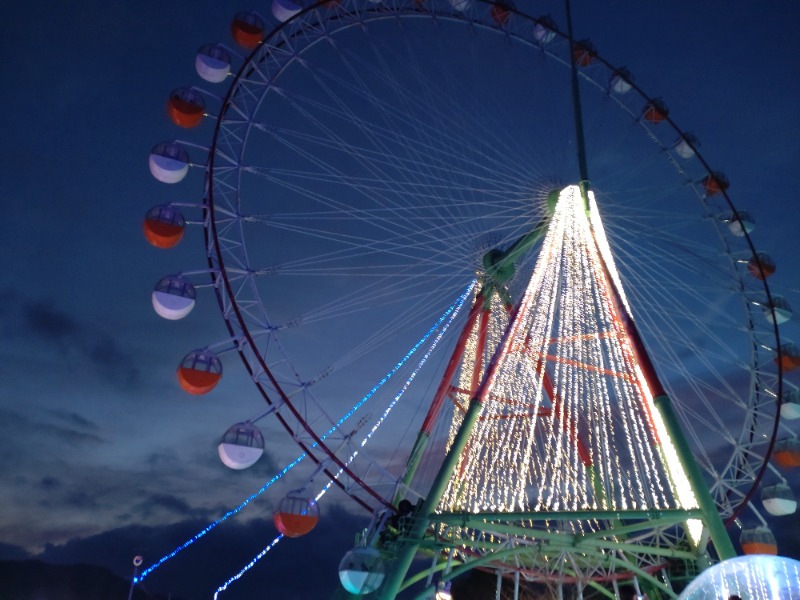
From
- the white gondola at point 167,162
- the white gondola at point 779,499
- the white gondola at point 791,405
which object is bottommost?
the white gondola at point 779,499

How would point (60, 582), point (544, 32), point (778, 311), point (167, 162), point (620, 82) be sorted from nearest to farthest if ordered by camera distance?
point (167, 162)
point (778, 311)
point (544, 32)
point (620, 82)
point (60, 582)

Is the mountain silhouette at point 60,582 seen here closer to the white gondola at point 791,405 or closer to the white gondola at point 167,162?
the white gondola at point 167,162

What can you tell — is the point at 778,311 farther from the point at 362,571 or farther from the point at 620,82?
the point at 362,571

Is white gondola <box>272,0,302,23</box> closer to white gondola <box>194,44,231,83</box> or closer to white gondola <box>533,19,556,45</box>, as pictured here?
white gondola <box>194,44,231,83</box>

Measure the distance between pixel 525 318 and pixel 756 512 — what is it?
24.2 ft

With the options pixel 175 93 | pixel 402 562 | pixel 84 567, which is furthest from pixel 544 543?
pixel 84 567

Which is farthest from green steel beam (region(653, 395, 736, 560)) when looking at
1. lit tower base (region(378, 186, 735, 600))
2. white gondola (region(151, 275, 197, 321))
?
white gondola (region(151, 275, 197, 321))

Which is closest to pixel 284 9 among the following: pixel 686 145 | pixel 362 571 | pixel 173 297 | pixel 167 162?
pixel 167 162

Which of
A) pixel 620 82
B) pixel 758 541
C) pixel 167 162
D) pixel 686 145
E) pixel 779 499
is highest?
pixel 620 82

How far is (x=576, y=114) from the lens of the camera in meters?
13.8

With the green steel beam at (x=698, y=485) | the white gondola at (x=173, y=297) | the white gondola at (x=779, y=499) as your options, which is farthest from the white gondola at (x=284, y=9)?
the white gondola at (x=779, y=499)

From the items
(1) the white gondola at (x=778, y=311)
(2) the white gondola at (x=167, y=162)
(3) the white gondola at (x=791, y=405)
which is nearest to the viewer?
(2) the white gondola at (x=167, y=162)

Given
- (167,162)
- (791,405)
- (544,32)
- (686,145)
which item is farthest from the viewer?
(686,145)

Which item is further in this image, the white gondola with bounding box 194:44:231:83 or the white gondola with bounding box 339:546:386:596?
the white gondola with bounding box 194:44:231:83
